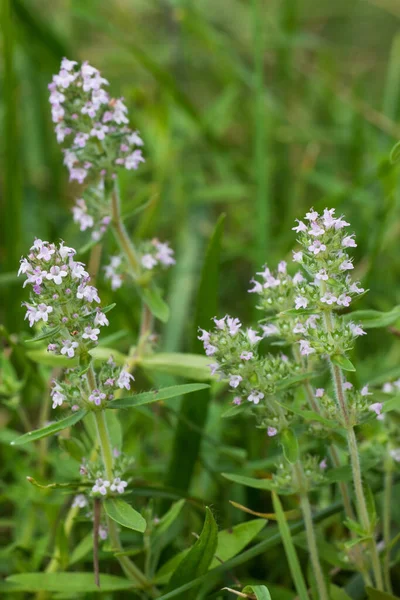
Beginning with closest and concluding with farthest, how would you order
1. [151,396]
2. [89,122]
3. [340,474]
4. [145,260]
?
[151,396]
[340,474]
[89,122]
[145,260]

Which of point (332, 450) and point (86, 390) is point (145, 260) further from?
point (332, 450)

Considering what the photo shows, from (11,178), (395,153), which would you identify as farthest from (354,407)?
(11,178)

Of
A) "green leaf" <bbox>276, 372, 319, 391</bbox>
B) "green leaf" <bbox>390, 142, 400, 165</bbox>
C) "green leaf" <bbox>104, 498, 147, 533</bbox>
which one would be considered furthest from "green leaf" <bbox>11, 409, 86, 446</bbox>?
"green leaf" <bbox>390, 142, 400, 165</bbox>

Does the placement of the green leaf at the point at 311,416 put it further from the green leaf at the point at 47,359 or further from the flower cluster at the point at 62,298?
the green leaf at the point at 47,359

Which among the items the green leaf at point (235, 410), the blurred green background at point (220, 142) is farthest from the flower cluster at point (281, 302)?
the blurred green background at point (220, 142)

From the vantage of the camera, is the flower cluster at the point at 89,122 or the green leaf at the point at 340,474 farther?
the flower cluster at the point at 89,122

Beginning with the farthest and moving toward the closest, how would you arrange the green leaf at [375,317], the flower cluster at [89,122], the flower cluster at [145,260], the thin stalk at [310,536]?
the flower cluster at [145,260], the flower cluster at [89,122], the green leaf at [375,317], the thin stalk at [310,536]

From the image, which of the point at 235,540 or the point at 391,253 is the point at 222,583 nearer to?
the point at 235,540
